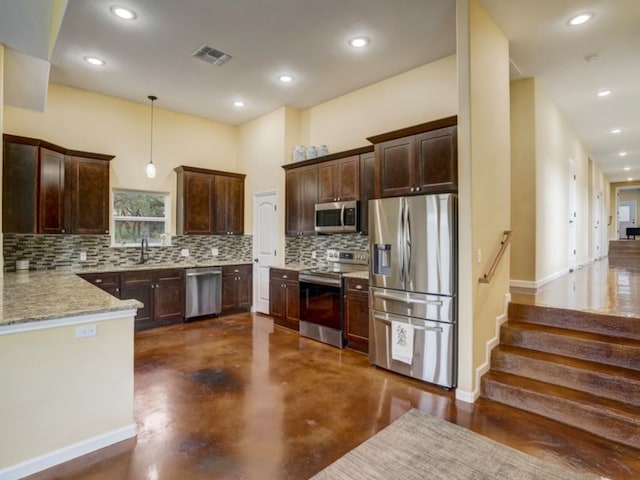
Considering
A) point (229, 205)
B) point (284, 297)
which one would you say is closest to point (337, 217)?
point (284, 297)

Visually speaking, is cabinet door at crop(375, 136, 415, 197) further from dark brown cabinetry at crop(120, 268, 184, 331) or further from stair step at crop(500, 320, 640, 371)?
dark brown cabinetry at crop(120, 268, 184, 331)

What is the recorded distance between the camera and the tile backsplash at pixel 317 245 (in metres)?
5.25

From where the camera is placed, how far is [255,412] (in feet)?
9.44

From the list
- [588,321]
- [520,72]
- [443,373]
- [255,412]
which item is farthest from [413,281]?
[520,72]

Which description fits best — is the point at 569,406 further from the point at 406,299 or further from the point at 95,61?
the point at 95,61

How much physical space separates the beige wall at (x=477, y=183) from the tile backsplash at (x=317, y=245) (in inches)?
78.9

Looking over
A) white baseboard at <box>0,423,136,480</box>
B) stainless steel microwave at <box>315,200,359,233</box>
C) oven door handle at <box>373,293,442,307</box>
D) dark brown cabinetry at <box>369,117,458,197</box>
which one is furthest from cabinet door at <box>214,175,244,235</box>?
white baseboard at <box>0,423,136,480</box>

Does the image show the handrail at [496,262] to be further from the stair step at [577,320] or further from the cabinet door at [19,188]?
the cabinet door at [19,188]

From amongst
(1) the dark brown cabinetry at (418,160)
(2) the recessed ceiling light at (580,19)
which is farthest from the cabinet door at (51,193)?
(2) the recessed ceiling light at (580,19)

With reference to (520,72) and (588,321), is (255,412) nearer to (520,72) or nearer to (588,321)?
(588,321)

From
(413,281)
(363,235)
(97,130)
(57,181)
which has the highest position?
(97,130)

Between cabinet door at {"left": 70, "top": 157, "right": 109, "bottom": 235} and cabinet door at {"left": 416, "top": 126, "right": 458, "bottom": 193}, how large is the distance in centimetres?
464

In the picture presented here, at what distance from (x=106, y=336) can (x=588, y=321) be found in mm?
4248

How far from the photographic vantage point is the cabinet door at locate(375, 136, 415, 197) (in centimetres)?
375
